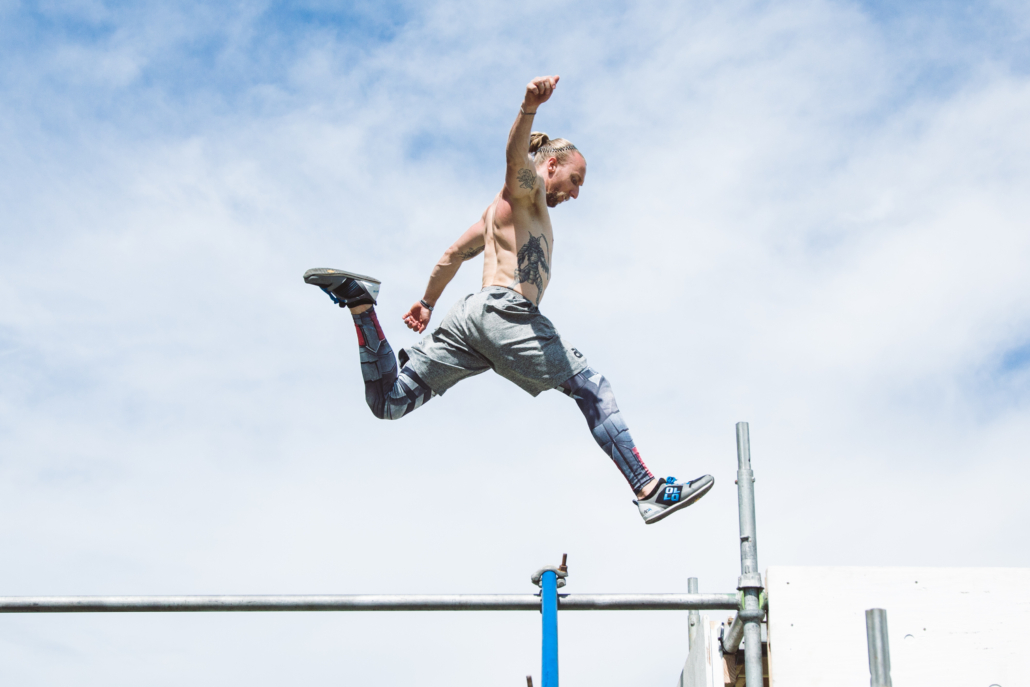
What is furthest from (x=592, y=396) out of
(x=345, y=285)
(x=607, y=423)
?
(x=345, y=285)

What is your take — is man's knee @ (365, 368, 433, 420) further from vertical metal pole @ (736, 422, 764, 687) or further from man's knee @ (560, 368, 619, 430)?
vertical metal pole @ (736, 422, 764, 687)

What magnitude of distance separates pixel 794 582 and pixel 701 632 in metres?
1.50

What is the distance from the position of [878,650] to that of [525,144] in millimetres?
2399

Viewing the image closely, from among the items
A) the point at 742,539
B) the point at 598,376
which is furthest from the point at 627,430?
the point at 742,539

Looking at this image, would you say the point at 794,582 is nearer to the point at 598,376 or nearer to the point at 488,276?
the point at 598,376

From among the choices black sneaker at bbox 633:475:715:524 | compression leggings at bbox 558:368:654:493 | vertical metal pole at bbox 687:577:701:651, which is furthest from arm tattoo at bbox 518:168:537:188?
vertical metal pole at bbox 687:577:701:651

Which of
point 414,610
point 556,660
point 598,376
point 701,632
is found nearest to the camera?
point 556,660

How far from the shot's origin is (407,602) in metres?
4.18

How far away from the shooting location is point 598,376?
451cm

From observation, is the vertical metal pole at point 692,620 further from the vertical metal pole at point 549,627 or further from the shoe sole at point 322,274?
the shoe sole at point 322,274

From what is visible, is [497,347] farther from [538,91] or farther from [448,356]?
[538,91]

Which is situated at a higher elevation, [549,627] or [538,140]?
[538,140]

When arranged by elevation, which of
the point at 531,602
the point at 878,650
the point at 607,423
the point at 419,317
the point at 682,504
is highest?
the point at 419,317

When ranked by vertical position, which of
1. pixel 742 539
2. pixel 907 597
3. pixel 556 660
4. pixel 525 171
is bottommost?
pixel 556 660
